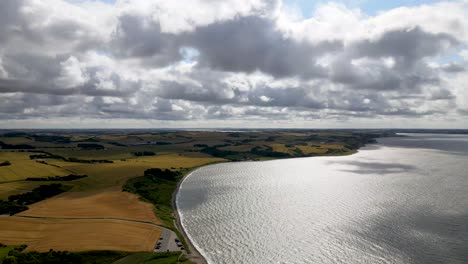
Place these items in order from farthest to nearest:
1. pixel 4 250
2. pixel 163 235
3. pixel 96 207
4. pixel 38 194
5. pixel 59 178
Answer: pixel 59 178
pixel 38 194
pixel 96 207
pixel 163 235
pixel 4 250

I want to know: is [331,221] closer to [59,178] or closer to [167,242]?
[167,242]

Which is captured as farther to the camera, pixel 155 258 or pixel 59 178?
pixel 59 178

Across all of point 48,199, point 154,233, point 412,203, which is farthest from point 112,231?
point 412,203

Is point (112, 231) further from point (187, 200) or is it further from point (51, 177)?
point (51, 177)

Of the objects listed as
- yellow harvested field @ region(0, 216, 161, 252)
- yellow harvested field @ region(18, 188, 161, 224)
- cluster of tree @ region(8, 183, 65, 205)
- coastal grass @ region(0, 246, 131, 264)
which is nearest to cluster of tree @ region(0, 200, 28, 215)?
yellow harvested field @ region(18, 188, 161, 224)

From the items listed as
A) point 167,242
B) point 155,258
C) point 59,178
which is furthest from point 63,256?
point 59,178

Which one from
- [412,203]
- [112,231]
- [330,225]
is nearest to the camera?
[112,231]

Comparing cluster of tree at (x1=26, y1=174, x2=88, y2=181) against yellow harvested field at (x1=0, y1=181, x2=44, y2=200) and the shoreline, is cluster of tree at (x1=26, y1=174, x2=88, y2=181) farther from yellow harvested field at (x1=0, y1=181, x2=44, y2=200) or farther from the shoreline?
the shoreline
